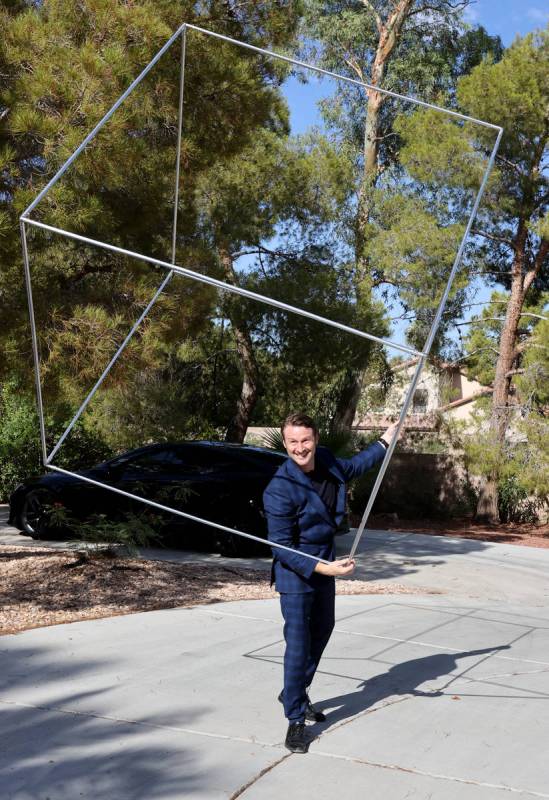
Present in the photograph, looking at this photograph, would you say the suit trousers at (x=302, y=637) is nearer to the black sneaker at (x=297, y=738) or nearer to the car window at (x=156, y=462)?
the black sneaker at (x=297, y=738)

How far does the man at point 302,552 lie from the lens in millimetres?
4781

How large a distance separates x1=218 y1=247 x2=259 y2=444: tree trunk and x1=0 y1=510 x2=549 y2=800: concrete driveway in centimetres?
811

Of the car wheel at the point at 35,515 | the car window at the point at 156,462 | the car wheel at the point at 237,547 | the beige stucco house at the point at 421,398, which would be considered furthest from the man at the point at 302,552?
the beige stucco house at the point at 421,398

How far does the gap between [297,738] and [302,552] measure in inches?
36.0

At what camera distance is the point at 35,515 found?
40.8 feet

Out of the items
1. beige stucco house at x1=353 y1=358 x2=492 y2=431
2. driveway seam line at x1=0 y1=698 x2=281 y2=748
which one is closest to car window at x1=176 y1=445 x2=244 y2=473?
driveway seam line at x1=0 y1=698 x2=281 y2=748

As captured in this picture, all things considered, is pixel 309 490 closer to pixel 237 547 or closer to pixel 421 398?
pixel 237 547

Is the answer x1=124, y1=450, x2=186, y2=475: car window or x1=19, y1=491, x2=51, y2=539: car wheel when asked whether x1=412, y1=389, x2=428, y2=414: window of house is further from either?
x1=19, y1=491, x2=51, y2=539: car wheel

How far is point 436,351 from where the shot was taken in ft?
65.5

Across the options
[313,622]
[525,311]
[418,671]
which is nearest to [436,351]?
[525,311]

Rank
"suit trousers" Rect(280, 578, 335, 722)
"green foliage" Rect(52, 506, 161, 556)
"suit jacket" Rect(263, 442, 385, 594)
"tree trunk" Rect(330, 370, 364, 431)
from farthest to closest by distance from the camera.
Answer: "tree trunk" Rect(330, 370, 364, 431) → "green foliage" Rect(52, 506, 161, 556) → "suit jacket" Rect(263, 442, 385, 594) → "suit trousers" Rect(280, 578, 335, 722)

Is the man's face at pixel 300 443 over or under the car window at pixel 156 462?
under

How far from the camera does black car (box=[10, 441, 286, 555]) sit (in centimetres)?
1148

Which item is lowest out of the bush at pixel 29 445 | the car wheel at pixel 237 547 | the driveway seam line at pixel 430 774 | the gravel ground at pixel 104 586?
the driveway seam line at pixel 430 774
